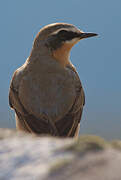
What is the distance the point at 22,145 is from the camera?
4.68 metres

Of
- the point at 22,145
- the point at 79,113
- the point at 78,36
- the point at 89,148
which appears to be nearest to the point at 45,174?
the point at 89,148

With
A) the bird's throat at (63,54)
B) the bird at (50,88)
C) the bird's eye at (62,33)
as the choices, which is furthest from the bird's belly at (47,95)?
the bird's eye at (62,33)

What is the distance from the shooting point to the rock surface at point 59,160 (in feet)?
11.9

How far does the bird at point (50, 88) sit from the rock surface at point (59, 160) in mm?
3829

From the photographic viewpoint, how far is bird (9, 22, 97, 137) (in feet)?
28.6

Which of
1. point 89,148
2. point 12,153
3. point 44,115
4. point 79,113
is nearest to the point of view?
point 89,148

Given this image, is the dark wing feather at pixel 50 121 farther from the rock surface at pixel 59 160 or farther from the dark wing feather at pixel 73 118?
the rock surface at pixel 59 160

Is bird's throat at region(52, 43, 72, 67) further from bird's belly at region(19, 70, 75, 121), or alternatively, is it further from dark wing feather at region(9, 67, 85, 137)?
bird's belly at region(19, 70, 75, 121)

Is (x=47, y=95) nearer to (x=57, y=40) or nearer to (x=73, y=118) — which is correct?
(x=73, y=118)

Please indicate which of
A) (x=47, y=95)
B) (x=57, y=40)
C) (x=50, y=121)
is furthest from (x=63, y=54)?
(x=50, y=121)

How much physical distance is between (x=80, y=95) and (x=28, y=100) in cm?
163

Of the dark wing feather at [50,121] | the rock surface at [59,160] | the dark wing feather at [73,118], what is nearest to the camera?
the rock surface at [59,160]

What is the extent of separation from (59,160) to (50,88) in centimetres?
491

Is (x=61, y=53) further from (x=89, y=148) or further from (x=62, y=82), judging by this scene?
(x=89, y=148)
